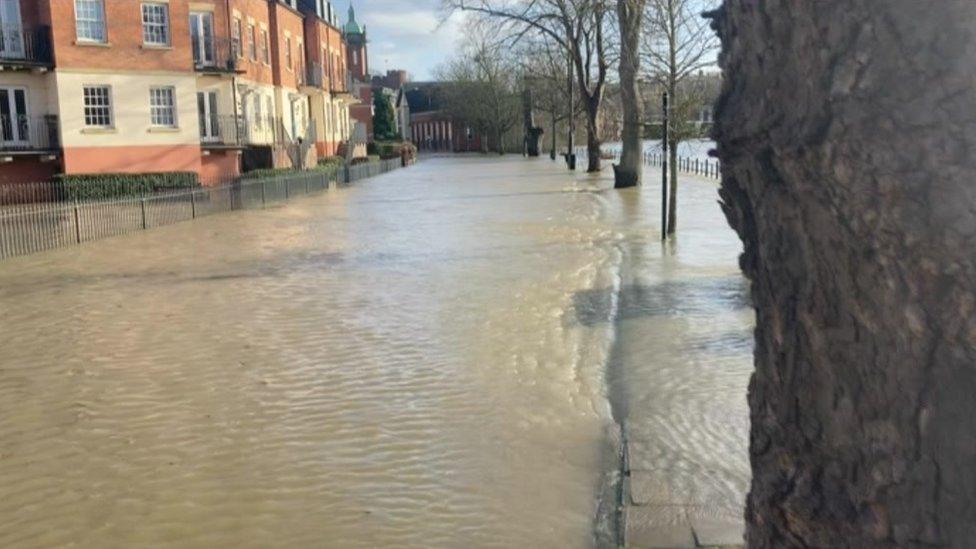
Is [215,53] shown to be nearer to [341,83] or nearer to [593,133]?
[593,133]

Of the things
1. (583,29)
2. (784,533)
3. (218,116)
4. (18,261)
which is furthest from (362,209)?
(784,533)

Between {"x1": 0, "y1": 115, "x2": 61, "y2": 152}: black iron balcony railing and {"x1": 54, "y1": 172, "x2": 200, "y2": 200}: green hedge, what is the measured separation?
1386 mm

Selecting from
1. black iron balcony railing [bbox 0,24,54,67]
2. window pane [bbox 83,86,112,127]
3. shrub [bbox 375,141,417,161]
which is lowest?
shrub [bbox 375,141,417,161]

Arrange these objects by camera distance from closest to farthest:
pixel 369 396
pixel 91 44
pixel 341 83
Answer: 1. pixel 369 396
2. pixel 91 44
3. pixel 341 83

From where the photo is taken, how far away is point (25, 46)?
102 ft

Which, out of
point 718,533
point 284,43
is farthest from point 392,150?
point 718,533

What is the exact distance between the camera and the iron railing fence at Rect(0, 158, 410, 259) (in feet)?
59.2

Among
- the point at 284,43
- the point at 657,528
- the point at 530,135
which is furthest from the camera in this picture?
the point at 530,135

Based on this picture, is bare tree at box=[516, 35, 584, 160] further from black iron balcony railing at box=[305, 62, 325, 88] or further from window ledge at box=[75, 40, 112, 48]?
window ledge at box=[75, 40, 112, 48]

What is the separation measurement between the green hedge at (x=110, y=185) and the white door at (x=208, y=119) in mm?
4838

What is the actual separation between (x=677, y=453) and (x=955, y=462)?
4182mm

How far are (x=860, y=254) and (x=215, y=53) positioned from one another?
3813 cm

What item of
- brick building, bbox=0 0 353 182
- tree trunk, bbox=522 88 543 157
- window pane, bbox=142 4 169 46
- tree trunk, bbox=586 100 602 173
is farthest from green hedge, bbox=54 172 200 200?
tree trunk, bbox=522 88 543 157

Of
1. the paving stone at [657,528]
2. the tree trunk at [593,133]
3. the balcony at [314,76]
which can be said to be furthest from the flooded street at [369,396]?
the balcony at [314,76]
